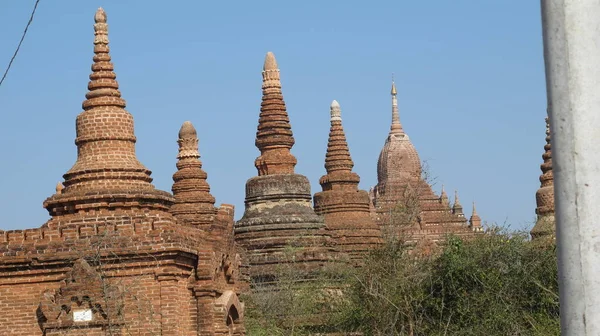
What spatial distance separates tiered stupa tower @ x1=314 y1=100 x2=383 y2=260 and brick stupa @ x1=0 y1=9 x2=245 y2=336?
40.7 feet

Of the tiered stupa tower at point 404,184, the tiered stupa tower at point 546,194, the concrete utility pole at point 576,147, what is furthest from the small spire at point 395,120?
the concrete utility pole at point 576,147

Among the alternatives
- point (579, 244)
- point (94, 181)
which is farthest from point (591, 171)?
point (94, 181)

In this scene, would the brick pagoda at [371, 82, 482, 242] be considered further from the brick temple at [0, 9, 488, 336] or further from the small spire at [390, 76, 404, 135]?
the brick temple at [0, 9, 488, 336]

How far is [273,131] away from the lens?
89.2 ft

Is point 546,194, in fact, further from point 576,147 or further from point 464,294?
point 576,147

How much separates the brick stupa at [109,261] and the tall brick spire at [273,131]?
11052 mm

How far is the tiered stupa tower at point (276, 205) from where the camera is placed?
24934 millimetres

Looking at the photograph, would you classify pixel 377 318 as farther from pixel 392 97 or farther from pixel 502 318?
pixel 392 97

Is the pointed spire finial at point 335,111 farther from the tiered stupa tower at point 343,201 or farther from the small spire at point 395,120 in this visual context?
the small spire at point 395,120

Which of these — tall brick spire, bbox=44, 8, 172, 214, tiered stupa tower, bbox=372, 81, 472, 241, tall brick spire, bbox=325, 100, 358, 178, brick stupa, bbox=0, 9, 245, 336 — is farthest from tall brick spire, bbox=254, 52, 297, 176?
tiered stupa tower, bbox=372, 81, 472, 241

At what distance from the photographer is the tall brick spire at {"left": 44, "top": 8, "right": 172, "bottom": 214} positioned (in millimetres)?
15516

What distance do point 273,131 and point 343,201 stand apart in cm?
367

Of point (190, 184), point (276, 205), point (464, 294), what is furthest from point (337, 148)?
point (464, 294)

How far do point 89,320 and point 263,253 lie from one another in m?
10.9
